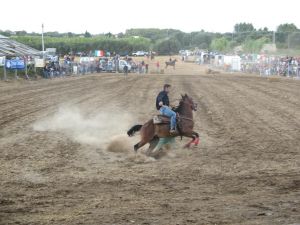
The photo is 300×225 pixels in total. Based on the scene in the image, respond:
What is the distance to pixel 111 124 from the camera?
20.6m

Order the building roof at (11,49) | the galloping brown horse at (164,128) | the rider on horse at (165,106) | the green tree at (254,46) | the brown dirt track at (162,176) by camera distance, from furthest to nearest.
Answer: the green tree at (254,46)
the building roof at (11,49)
the galloping brown horse at (164,128)
the rider on horse at (165,106)
the brown dirt track at (162,176)

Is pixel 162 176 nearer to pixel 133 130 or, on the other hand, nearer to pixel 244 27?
pixel 133 130

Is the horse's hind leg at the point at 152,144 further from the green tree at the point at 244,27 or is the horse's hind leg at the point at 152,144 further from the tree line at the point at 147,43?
the green tree at the point at 244,27

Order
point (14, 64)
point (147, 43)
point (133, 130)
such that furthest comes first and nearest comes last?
1. point (147, 43)
2. point (14, 64)
3. point (133, 130)

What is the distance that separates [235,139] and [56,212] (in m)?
9.16

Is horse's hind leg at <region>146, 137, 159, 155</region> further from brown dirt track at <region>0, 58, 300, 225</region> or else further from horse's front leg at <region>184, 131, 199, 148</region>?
horse's front leg at <region>184, 131, 199, 148</region>

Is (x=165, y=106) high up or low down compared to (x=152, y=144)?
up

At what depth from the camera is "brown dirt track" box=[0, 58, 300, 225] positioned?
349 inches

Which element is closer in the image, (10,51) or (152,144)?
(152,144)

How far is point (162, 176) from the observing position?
1230cm

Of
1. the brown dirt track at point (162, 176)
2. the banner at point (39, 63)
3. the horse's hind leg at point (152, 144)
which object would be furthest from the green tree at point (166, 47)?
the horse's hind leg at point (152, 144)

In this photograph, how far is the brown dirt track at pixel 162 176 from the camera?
29.1 feet

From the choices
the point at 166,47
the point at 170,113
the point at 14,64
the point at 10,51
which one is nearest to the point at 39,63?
the point at 10,51

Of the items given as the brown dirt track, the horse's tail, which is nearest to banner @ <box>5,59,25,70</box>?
the brown dirt track
